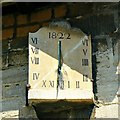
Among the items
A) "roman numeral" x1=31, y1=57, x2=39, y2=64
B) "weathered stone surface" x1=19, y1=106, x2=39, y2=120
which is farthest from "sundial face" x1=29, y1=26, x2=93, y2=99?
"weathered stone surface" x1=19, y1=106, x2=39, y2=120

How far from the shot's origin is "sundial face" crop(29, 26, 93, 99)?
3061mm

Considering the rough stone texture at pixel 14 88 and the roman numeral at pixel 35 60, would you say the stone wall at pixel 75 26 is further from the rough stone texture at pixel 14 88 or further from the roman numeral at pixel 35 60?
the roman numeral at pixel 35 60

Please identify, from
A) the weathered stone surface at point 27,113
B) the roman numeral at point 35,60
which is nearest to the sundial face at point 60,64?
the roman numeral at point 35,60

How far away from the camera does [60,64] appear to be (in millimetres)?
3119

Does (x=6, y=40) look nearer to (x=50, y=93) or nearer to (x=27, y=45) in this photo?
(x=27, y=45)

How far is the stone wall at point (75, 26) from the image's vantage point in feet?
10.1

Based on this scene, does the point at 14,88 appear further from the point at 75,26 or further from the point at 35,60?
the point at 75,26

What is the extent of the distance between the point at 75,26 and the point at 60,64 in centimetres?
29

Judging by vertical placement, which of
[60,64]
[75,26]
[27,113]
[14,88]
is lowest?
[27,113]

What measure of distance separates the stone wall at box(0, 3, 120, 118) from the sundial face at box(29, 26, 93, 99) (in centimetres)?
6

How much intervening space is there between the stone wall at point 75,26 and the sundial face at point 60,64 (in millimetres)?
64

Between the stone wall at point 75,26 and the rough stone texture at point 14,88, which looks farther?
the rough stone texture at point 14,88

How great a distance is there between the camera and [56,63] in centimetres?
313

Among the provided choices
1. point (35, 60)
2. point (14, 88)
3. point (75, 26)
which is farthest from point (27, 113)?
point (75, 26)
